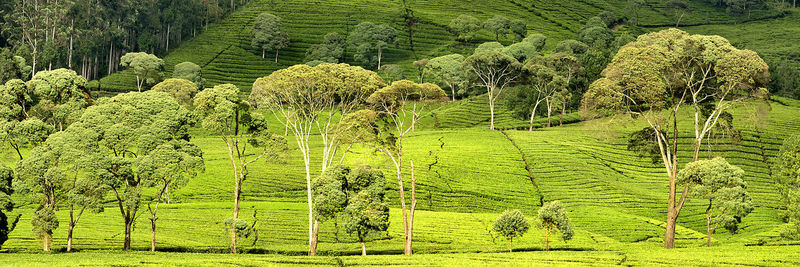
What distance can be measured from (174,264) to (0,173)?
16.5 m

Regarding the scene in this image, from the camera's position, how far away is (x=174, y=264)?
44375 mm

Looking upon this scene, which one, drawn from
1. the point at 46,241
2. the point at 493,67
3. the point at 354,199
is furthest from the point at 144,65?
the point at 354,199

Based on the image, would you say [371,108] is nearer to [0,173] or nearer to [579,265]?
[579,265]

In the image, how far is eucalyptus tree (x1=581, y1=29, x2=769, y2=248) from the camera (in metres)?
53.7

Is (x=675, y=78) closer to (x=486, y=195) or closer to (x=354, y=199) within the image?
(x=354, y=199)

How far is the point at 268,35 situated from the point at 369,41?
70.2ft

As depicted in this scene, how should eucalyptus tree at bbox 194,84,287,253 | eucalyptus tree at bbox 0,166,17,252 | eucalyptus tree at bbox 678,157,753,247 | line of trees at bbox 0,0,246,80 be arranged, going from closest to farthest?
eucalyptus tree at bbox 0,166,17,252 < eucalyptus tree at bbox 678,157,753,247 < eucalyptus tree at bbox 194,84,287,253 < line of trees at bbox 0,0,246,80

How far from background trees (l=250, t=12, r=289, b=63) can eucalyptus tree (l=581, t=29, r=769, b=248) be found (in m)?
110

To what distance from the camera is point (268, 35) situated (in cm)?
15700

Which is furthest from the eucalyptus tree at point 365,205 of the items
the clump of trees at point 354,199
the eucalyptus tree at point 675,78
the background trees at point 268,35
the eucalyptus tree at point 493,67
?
the background trees at point 268,35

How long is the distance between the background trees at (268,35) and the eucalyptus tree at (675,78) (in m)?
110

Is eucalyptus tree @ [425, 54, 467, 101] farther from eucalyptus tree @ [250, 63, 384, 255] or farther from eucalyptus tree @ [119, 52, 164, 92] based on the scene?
eucalyptus tree @ [250, 63, 384, 255]

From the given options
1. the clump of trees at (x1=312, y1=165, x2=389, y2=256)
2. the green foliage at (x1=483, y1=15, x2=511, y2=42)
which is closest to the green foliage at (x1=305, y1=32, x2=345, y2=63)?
the green foliage at (x1=483, y1=15, x2=511, y2=42)

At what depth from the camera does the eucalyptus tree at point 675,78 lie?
5372cm
